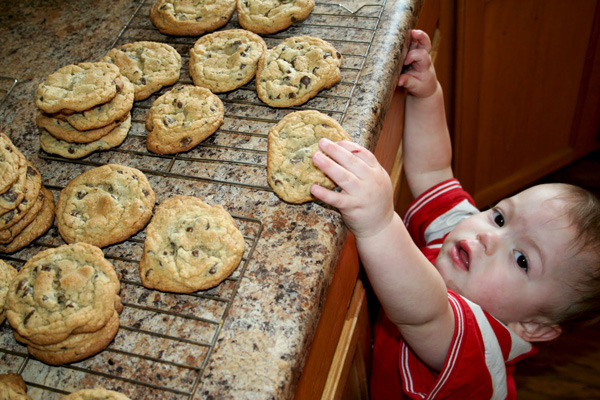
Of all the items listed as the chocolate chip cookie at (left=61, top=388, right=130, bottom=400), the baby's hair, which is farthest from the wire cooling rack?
the baby's hair

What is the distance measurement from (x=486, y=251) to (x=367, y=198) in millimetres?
378

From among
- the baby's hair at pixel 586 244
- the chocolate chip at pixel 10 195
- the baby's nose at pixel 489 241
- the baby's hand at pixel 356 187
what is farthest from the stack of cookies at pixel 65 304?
the baby's hair at pixel 586 244

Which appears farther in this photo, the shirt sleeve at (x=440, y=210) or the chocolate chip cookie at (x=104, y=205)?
the shirt sleeve at (x=440, y=210)

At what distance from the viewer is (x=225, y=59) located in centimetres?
123

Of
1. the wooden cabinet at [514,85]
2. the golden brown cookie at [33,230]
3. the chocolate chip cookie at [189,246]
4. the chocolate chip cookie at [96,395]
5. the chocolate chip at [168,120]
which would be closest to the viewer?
the chocolate chip cookie at [96,395]

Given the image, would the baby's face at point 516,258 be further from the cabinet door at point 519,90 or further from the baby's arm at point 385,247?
the cabinet door at point 519,90

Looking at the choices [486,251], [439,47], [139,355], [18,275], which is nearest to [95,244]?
[18,275]

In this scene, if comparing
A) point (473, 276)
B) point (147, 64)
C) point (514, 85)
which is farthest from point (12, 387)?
point (514, 85)

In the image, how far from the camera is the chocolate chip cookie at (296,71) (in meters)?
1.13

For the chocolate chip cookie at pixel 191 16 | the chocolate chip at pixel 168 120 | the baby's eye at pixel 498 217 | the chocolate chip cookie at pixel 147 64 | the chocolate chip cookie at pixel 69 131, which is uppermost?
the chocolate chip cookie at pixel 191 16

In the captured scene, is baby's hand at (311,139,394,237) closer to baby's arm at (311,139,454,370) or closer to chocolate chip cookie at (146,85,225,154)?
baby's arm at (311,139,454,370)

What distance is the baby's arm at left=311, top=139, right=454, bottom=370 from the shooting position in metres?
0.94

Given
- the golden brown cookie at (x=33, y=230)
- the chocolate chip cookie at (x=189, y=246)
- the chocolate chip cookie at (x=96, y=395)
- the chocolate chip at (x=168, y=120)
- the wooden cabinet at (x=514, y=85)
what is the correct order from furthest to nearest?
the wooden cabinet at (x=514, y=85) → the chocolate chip at (x=168, y=120) → the golden brown cookie at (x=33, y=230) → the chocolate chip cookie at (x=189, y=246) → the chocolate chip cookie at (x=96, y=395)

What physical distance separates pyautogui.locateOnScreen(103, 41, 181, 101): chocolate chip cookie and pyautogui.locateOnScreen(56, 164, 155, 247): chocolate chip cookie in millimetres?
243
